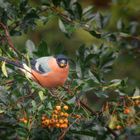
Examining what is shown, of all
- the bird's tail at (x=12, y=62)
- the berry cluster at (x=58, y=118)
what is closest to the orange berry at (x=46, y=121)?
the berry cluster at (x=58, y=118)

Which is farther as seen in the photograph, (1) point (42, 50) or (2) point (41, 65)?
(2) point (41, 65)

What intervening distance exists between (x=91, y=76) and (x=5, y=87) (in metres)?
0.42

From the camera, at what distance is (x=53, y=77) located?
304 centimetres

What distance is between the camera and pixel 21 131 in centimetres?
232

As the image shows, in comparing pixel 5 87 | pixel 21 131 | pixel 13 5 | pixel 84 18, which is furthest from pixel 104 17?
pixel 21 131

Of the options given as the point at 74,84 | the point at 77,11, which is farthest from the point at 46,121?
the point at 77,11

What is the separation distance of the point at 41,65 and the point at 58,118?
630mm

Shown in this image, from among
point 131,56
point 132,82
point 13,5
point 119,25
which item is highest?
point 13,5

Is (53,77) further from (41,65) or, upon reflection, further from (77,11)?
(77,11)

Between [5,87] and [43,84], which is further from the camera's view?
[43,84]

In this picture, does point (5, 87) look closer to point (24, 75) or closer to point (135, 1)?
point (24, 75)

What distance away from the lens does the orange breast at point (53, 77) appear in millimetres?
2860

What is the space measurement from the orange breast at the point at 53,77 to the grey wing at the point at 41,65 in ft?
0.08

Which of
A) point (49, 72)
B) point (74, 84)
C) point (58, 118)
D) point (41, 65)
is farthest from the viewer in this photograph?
point (49, 72)
